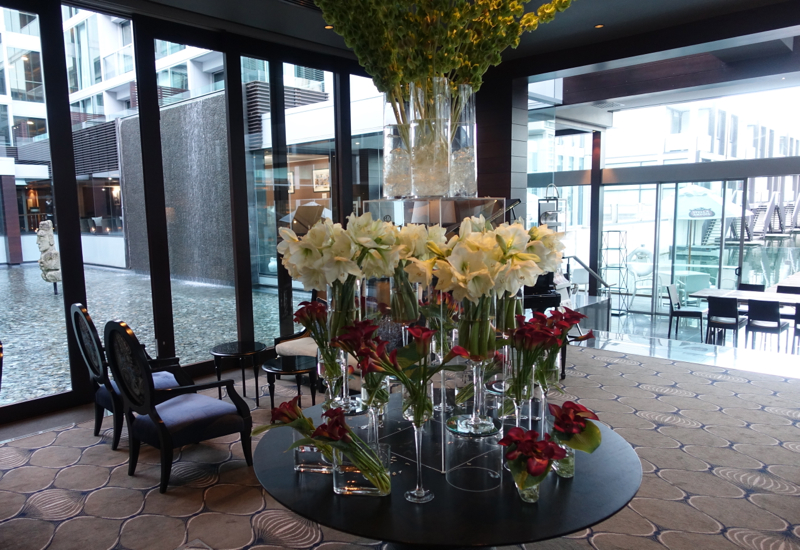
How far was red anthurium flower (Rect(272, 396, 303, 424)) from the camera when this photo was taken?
1.49 meters

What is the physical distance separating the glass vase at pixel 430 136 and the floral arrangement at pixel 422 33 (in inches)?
2.8

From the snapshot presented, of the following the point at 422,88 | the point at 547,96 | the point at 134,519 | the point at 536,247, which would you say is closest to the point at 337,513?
the point at 536,247

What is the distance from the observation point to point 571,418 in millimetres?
1443

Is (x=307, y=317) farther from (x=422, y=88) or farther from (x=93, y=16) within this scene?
(x=93, y=16)

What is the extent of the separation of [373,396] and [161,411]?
2235 millimetres

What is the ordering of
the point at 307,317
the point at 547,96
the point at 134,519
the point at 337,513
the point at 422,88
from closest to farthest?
the point at 337,513
the point at 307,317
the point at 422,88
the point at 134,519
the point at 547,96

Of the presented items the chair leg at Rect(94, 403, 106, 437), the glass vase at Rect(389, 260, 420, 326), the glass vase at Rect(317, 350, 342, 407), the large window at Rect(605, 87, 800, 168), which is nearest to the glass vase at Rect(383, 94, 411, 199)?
the glass vase at Rect(389, 260, 420, 326)

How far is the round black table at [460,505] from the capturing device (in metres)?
1.32

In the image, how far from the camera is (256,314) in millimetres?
5766

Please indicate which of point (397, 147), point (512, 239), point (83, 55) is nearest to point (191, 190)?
point (83, 55)

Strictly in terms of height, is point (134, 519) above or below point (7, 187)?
below

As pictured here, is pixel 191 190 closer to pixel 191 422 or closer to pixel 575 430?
pixel 191 422

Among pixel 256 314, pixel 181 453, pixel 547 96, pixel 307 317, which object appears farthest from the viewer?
pixel 547 96

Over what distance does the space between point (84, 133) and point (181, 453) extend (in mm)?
2825
